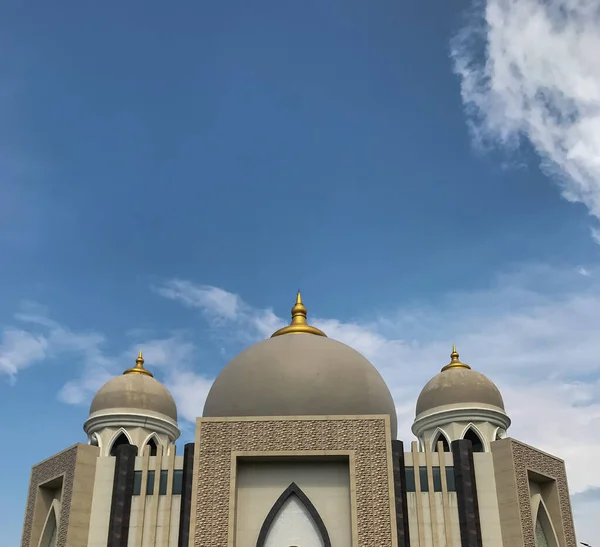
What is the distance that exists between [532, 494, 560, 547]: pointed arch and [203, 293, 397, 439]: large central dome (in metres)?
4.24

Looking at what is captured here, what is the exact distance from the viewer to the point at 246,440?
1777cm

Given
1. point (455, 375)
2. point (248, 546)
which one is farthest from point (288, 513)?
point (455, 375)

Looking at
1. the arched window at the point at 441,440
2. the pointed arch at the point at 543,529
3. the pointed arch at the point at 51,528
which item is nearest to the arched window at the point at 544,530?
the pointed arch at the point at 543,529

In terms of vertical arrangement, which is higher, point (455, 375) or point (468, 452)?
point (455, 375)

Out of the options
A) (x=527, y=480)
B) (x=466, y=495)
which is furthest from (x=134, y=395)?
(x=527, y=480)

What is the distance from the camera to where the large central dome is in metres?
19.0

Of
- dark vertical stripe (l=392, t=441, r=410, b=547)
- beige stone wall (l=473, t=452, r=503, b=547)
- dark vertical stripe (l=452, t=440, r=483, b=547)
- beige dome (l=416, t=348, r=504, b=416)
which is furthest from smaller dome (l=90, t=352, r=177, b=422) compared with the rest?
beige stone wall (l=473, t=452, r=503, b=547)

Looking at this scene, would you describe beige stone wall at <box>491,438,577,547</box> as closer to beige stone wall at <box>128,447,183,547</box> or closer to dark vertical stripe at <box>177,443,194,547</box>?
dark vertical stripe at <box>177,443,194,547</box>

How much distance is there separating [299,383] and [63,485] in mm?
6503

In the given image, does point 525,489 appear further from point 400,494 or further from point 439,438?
point 439,438

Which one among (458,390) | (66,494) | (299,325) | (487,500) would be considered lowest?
(487,500)

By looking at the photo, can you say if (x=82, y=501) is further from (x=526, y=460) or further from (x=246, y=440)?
(x=526, y=460)

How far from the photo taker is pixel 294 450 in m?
17.5

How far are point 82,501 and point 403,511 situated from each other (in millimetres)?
7798
